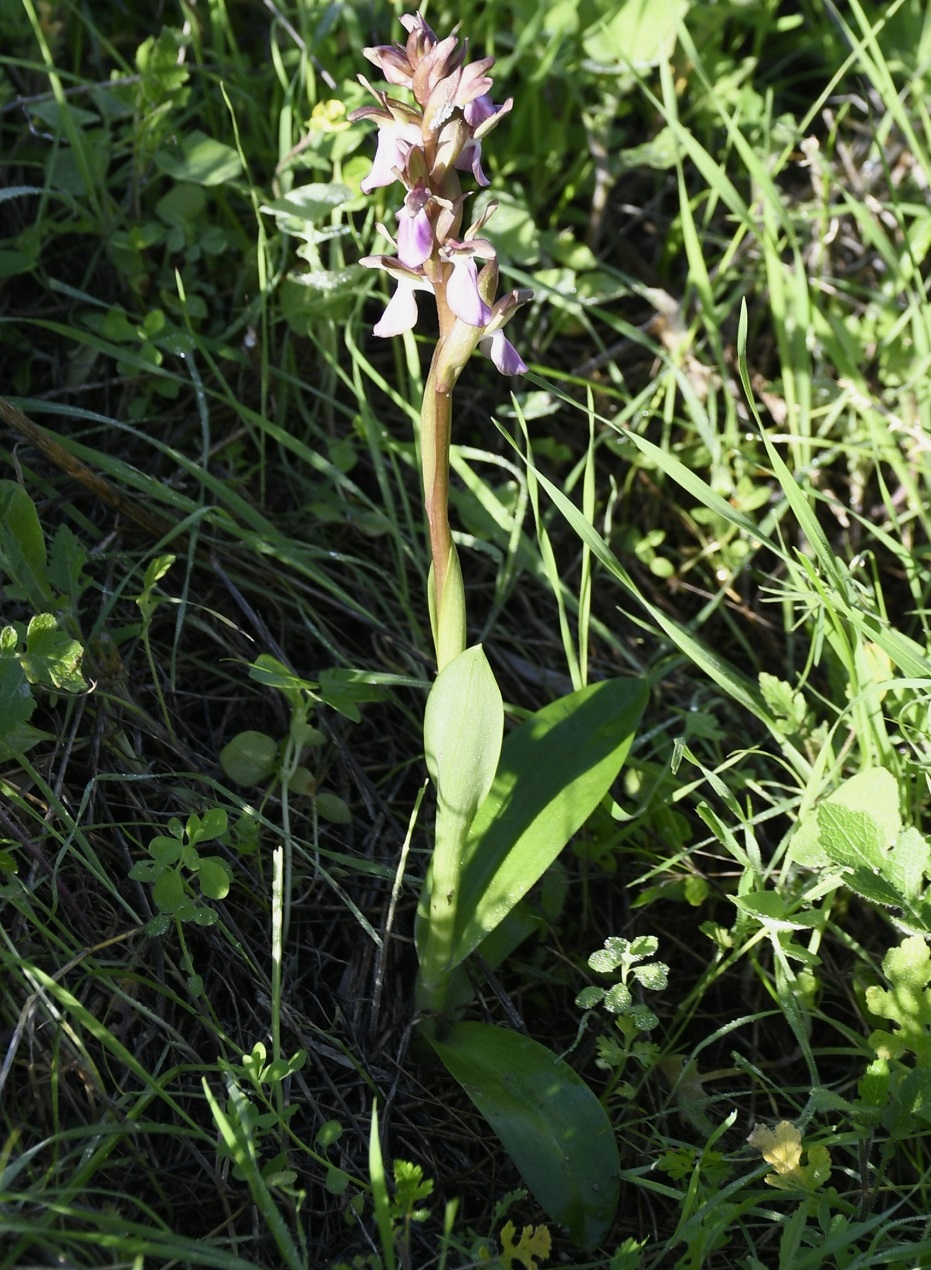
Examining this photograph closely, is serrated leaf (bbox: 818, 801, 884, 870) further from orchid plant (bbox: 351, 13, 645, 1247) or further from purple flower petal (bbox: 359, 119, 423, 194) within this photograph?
purple flower petal (bbox: 359, 119, 423, 194)

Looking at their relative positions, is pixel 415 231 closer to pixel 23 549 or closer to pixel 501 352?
pixel 501 352

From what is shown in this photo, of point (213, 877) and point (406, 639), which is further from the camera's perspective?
point (406, 639)

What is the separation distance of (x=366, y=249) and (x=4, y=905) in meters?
1.69

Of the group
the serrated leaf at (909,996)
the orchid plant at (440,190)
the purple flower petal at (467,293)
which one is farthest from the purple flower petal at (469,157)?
the serrated leaf at (909,996)

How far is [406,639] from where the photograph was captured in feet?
7.63

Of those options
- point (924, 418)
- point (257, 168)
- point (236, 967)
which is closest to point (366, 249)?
point (257, 168)

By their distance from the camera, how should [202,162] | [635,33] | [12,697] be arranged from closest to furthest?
[12,697] → [202,162] → [635,33]

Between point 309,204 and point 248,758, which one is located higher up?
point 309,204

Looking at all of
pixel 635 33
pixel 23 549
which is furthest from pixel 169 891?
pixel 635 33

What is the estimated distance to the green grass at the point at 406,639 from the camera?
155cm

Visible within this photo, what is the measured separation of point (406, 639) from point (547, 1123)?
997 mm

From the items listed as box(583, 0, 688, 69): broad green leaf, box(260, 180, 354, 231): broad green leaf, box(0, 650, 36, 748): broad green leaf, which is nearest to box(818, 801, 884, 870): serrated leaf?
box(0, 650, 36, 748): broad green leaf

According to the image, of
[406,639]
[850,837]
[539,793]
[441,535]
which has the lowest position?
[406,639]

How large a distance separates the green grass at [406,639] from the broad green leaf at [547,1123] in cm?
5
